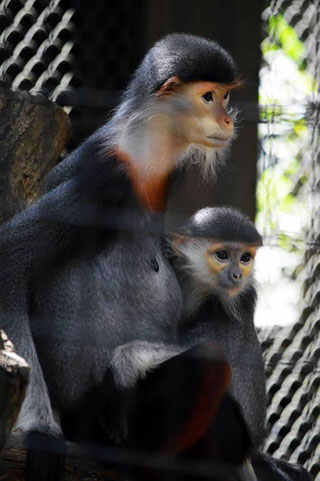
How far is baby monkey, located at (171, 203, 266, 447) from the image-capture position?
2.14m

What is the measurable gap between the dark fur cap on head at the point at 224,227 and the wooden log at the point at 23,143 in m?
0.34

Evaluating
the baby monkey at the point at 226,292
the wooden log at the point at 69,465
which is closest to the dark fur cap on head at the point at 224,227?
the baby monkey at the point at 226,292

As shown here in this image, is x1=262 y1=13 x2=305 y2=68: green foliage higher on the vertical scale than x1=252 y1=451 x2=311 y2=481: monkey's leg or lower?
higher

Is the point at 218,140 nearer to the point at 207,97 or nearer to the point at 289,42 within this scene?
the point at 207,97

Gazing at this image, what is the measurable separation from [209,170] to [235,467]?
624mm

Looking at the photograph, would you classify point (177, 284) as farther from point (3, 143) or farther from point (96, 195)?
point (3, 143)

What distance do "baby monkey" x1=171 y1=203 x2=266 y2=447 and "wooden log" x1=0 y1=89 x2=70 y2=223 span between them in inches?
13.2

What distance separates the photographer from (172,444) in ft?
5.91

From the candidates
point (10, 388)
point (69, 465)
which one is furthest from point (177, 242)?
point (10, 388)

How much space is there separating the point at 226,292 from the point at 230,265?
0.21 ft

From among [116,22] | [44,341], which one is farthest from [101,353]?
[116,22]

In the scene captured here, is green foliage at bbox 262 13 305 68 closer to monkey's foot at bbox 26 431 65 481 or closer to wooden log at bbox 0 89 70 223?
wooden log at bbox 0 89 70 223

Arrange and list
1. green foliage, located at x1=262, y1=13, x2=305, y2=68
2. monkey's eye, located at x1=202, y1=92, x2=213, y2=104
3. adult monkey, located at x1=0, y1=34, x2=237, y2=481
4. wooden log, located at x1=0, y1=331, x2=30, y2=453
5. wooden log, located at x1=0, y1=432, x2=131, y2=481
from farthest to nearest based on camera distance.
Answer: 1. green foliage, located at x1=262, y1=13, x2=305, y2=68
2. monkey's eye, located at x1=202, y1=92, x2=213, y2=104
3. adult monkey, located at x1=0, y1=34, x2=237, y2=481
4. wooden log, located at x1=0, y1=432, x2=131, y2=481
5. wooden log, located at x1=0, y1=331, x2=30, y2=453

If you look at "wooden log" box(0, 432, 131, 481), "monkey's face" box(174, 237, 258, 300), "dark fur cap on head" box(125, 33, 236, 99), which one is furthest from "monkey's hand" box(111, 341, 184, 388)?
"dark fur cap on head" box(125, 33, 236, 99)
